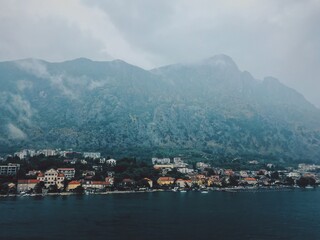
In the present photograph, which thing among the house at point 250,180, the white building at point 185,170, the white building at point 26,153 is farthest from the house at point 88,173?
the house at point 250,180

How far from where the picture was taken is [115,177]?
103812mm

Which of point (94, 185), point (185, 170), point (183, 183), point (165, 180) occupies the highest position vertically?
point (185, 170)

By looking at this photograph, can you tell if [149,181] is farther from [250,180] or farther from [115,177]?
[250,180]

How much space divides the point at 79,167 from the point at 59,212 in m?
59.2

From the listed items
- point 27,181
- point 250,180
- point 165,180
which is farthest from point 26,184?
point 250,180

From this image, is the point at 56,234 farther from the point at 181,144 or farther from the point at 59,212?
the point at 181,144

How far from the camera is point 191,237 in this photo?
36.6 meters

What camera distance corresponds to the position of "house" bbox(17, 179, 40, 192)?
284 ft

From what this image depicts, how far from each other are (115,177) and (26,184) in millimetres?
24116

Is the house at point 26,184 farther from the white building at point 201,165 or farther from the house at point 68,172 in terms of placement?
the white building at point 201,165

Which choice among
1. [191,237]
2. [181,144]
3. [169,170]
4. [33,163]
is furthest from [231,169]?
[191,237]

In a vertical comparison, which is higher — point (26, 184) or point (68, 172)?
point (68, 172)

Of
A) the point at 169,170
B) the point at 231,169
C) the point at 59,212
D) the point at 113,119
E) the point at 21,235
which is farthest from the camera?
the point at 113,119

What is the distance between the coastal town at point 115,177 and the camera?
89.8 meters
